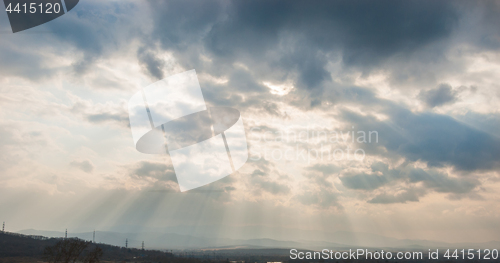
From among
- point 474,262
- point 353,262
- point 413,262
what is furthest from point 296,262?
point 474,262

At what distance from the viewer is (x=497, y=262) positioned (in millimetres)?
175750

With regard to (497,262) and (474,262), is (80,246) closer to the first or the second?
(474,262)

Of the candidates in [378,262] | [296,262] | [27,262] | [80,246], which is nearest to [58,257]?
[80,246]

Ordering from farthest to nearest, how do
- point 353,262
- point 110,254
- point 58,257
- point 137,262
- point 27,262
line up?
1. point 353,262
2. point 110,254
3. point 137,262
4. point 27,262
5. point 58,257

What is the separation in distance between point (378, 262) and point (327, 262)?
27.9 metres

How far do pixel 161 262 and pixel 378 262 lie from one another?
99.7 m

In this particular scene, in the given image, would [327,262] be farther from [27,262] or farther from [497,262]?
[27,262]

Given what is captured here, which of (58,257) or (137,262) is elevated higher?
(58,257)

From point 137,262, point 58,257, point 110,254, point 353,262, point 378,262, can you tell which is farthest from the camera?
point 353,262

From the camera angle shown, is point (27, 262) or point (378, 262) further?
point (378, 262)

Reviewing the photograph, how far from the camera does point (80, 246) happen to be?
31.7m

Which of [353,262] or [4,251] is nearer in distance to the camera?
[4,251]

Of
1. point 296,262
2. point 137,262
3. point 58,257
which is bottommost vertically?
point 296,262

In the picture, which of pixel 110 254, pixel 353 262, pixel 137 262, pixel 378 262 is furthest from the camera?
pixel 353 262
